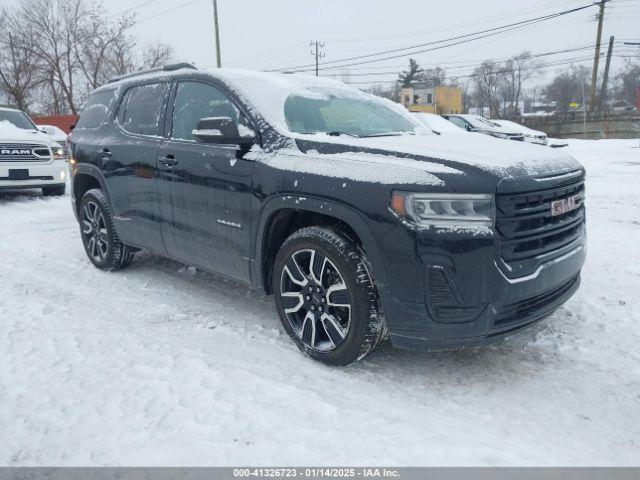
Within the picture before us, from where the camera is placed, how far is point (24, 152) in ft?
30.9

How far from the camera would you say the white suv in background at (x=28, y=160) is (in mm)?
9148

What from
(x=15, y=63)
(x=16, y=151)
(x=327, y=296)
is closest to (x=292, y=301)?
(x=327, y=296)

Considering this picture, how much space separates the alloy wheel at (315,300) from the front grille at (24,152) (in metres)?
8.16

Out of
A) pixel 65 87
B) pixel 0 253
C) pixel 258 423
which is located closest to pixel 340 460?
pixel 258 423

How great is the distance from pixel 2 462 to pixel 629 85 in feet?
292

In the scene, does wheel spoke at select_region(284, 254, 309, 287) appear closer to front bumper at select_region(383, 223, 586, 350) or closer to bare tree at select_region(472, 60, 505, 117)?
front bumper at select_region(383, 223, 586, 350)

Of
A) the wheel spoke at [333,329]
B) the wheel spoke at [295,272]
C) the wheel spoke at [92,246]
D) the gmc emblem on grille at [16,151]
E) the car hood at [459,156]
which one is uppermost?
the car hood at [459,156]

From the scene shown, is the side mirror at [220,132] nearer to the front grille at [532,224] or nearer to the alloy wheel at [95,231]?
the front grille at [532,224]

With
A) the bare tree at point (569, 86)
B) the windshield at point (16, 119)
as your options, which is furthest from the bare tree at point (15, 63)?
the bare tree at point (569, 86)

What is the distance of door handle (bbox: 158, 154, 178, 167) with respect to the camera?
388 cm

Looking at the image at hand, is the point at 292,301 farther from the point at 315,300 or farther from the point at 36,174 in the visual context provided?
the point at 36,174

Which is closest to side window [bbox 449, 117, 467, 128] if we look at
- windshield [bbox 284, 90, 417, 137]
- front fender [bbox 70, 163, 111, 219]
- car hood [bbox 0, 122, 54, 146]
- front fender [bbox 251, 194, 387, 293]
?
car hood [bbox 0, 122, 54, 146]

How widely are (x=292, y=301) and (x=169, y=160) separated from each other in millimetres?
1574

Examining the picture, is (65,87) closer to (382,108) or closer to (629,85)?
(382,108)
